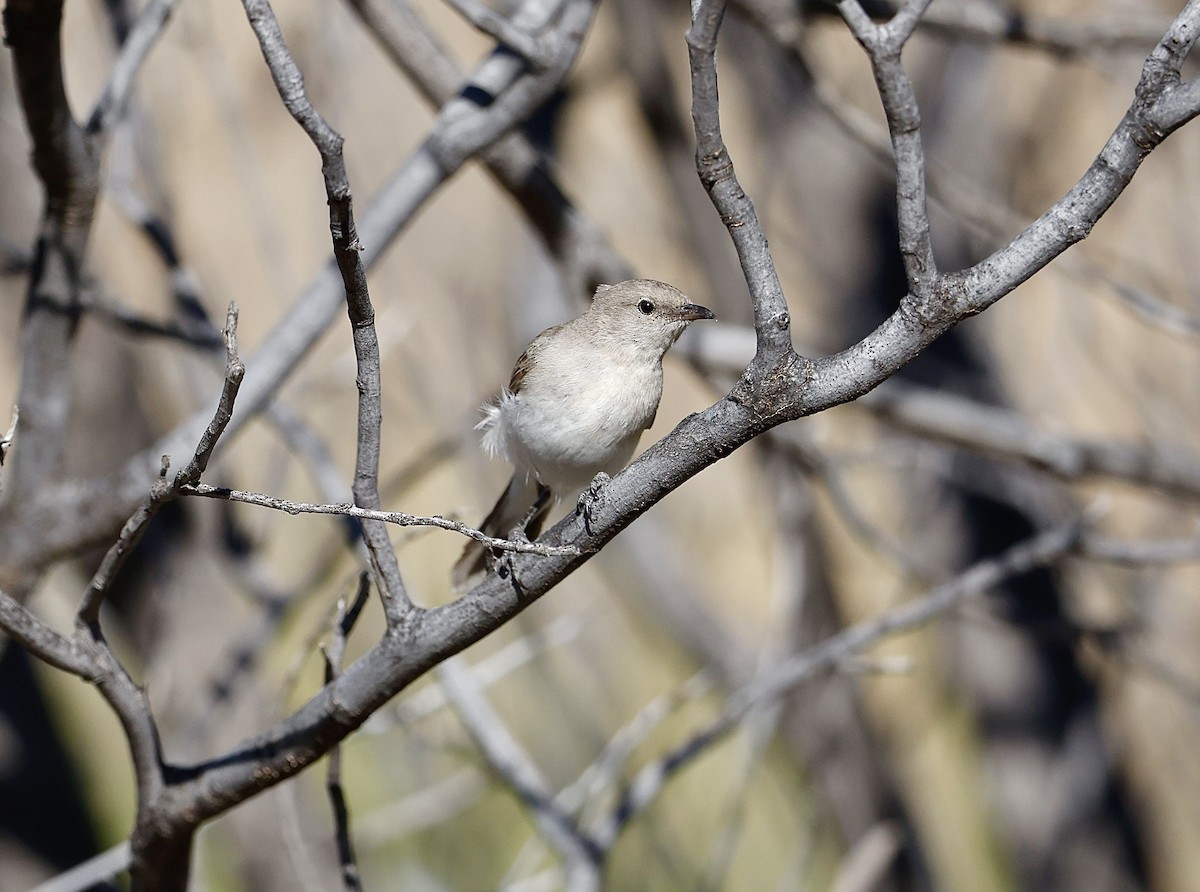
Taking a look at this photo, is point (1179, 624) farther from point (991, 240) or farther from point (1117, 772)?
point (991, 240)

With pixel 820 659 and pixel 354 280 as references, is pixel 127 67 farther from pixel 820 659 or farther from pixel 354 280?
pixel 820 659

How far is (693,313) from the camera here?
2781 mm

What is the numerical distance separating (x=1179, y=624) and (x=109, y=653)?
5.01 meters

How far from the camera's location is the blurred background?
3871 millimetres

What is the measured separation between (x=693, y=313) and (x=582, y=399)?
39 cm

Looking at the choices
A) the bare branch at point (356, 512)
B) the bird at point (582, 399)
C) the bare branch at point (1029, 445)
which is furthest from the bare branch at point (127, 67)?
the bare branch at point (1029, 445)

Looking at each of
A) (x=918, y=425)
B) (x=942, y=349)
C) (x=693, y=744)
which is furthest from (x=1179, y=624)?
(x=693, y=744)

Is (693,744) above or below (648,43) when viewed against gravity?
below

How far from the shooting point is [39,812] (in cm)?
383

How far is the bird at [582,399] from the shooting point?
8.52ft

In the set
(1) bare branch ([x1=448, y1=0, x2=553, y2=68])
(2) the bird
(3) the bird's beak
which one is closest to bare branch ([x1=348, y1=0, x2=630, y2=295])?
(1) bare branch ([x1=448, y1=0, x2=553, y2=68])

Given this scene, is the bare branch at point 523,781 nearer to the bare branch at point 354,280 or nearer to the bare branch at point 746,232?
the bare branch at point 354,280

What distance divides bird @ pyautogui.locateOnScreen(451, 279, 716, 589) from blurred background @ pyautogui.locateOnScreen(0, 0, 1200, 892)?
2.47 feet

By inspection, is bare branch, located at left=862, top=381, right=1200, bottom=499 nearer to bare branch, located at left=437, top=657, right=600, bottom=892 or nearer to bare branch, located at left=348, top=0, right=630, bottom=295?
bare branch, located at left=348, top=0, right=630, bottom=295
